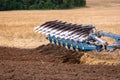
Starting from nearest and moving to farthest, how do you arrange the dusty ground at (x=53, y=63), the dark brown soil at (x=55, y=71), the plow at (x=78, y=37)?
1. the dark brown soil at (x=55, y=71)
2. the dusty ground at (x=53, y=63)
3. the plow at (x=78, y=37)

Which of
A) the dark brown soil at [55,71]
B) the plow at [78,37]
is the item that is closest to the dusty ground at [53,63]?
the dark brown soil at [55,71]

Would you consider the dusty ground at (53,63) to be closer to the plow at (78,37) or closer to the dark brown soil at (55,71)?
the dark brown soil at (55,71)

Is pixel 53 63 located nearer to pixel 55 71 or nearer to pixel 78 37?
pixel 55 71

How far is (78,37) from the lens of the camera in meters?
12.6

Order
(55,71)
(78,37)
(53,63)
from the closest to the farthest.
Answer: (55,71) → (53,63) → (78,37)

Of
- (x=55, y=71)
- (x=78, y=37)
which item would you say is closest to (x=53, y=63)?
(x=55, y=71)

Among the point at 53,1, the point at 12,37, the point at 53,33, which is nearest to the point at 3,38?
the point at 12,37

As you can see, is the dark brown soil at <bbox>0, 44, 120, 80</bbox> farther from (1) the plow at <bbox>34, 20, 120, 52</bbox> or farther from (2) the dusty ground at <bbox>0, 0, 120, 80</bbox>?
(1) the plow at <bbox>34, 20, 120, 52</bbox>

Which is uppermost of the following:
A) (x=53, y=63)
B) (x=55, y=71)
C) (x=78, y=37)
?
(x=55, y=71)

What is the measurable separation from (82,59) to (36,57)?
5.04ft

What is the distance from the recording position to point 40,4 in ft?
177

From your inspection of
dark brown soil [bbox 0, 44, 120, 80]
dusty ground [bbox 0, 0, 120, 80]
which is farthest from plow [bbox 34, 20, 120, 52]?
dark brown soil [bbox 0, 44, 120, 80]

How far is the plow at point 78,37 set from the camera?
1166cm

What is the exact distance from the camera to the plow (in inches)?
459
